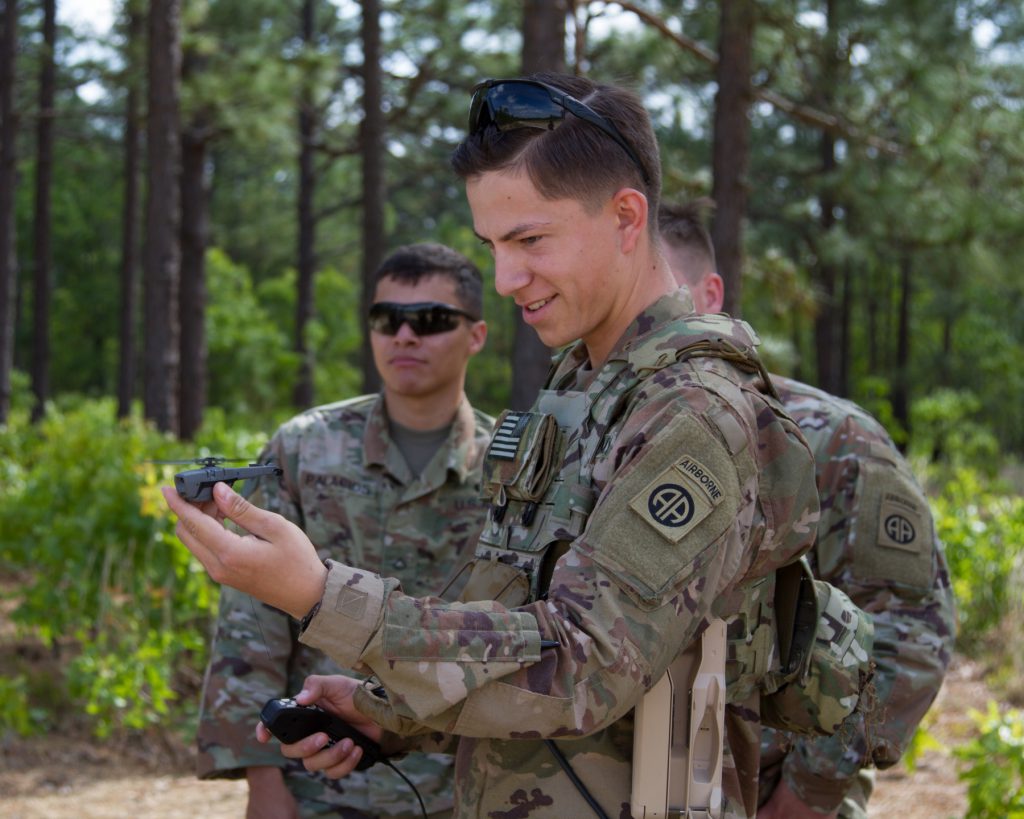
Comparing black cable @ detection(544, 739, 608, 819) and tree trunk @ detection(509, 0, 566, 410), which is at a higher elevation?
tree trunk @ detection(509, 0, 566, 410)

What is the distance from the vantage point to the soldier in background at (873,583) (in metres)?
2.74

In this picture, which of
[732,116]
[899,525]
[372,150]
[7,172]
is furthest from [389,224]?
[899,525]

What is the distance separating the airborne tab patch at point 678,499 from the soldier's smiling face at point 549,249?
0.36 metres

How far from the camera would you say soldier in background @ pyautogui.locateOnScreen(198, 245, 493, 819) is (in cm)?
302

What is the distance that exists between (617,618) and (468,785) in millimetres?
490

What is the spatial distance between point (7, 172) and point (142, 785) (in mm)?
15997

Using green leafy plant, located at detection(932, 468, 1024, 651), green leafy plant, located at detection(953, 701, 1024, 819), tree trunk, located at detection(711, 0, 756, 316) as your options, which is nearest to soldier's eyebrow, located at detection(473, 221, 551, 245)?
green leafy plant, located at detection(953, 701, 1024, 819)

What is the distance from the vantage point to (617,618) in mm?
1629

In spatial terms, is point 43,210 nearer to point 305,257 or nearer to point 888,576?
point 305,257

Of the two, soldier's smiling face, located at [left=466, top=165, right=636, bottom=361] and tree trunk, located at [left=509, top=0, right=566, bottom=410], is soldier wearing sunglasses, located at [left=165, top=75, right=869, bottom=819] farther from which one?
tree trunk, located at [left=509, top=0, right=566, bottom=410]

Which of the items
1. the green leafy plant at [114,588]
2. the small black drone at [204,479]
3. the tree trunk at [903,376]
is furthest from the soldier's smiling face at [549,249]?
the tree trunk at [903,376]

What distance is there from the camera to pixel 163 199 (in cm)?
1166

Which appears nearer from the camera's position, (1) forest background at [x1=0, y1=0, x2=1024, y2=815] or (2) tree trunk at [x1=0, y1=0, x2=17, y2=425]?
(1) forest background at [x1=0, y1=0, x2=1024, y2=815]

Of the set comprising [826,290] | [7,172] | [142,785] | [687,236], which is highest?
[7,172]
